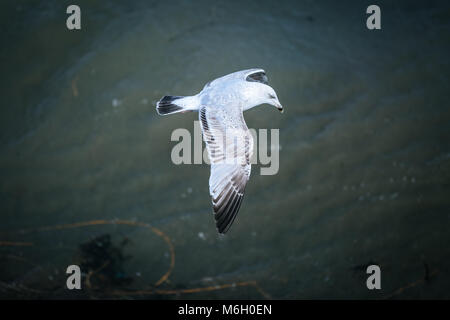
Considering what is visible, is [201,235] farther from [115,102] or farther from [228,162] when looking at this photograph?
[115,102]

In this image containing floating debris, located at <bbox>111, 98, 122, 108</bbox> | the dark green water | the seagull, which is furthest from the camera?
floating debris, located at <bbox>111, 98, 122, 108</bbox>

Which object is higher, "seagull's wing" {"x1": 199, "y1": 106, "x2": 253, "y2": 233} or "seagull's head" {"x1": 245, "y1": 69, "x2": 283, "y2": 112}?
"seagull's head" {"x1": 245, "y1": 69, "x2": 283, "y2": 112}

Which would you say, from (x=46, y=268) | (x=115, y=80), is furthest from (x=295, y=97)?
(x=46, y=268)

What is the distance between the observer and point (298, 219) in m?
3.16

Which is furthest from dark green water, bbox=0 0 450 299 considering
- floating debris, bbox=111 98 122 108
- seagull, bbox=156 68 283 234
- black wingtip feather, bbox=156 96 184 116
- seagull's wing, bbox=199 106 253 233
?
seagull's wing, bbox=199 106 253 233

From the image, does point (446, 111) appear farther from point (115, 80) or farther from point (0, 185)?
point (0, 185)

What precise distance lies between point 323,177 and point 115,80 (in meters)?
1.67

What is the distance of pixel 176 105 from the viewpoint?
2.65m

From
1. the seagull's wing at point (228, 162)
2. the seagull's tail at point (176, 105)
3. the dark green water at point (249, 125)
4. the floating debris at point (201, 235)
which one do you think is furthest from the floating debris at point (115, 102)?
the seagull's wing at point (228, 162)

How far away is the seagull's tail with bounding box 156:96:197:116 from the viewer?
2.62 m

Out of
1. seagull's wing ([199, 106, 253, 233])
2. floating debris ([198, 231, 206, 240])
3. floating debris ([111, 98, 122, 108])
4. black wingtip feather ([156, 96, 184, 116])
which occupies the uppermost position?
floating debris ([111, 98, 122, 108])

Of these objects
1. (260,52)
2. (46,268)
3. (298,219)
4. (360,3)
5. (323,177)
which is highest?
(360,3)

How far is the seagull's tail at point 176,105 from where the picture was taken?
2.62 metres

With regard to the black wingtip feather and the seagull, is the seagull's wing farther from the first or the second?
the black wingtip feather
